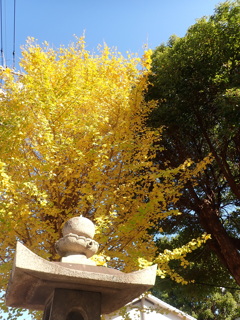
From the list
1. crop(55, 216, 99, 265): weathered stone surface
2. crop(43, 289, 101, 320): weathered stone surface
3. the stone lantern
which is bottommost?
crop(43, 289, 101, 320): weathered stone surface

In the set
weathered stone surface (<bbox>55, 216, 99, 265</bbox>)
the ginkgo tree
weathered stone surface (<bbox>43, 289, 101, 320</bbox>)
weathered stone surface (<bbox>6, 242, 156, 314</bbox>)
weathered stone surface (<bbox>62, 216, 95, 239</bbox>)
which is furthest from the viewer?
the ginkgo tree

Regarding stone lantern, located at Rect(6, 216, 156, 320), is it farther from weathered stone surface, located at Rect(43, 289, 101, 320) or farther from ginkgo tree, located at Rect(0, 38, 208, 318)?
ginkgo tree, located at Rect(0, 38, 208, 318)

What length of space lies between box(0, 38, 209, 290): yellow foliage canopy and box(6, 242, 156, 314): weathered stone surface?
1701 mm

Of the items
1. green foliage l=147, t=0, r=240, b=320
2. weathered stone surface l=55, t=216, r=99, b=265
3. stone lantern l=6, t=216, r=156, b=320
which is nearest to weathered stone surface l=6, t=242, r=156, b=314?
stone lantern l=6, t=216, r=156, b=320

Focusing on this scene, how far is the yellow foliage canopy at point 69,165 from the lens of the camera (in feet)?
15.9

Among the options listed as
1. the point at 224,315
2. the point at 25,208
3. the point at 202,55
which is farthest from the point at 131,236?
the point at 224,315

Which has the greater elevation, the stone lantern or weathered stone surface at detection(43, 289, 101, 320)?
the stone lantern

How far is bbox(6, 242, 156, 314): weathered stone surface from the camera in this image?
2.37 meters

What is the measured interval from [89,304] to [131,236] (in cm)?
273

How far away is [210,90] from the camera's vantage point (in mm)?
8820

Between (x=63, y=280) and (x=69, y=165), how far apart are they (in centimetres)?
284

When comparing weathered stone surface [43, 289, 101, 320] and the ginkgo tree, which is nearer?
weathered stone surface [43, 289, 101, 320]

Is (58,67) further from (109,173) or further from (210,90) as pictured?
(210,90)

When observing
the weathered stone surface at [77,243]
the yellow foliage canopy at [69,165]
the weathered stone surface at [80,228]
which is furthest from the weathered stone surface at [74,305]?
the yellow foliage canopy at [69,165]
